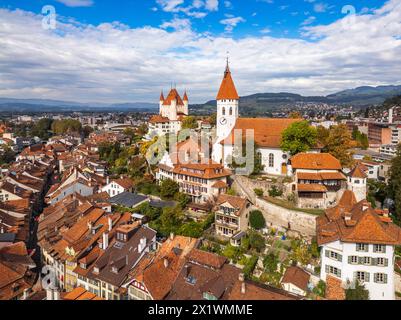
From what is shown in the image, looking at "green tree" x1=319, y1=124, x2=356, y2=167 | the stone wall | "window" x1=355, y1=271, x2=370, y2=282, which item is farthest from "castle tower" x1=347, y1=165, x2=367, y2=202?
→ "window" x1=355, y1=271, x2=370, y2=282

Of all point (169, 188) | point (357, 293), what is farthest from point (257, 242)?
point (169, 188)

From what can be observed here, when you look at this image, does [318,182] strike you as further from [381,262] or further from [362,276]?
[362,276]

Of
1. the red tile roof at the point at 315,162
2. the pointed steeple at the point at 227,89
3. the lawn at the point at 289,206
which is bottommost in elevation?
the lawn at the point at 289,206

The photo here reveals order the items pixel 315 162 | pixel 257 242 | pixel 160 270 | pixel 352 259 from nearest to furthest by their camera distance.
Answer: pixel 352 259 → pixel 160 270 → pixel 257 242 → pixel 315 162

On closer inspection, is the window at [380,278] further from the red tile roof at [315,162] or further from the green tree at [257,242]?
the red tile roof at [315,162]

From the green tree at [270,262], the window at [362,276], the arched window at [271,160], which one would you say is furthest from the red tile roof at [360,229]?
the arched window at [271,160]

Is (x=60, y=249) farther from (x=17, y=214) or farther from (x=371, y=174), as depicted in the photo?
(x=371, y=174)

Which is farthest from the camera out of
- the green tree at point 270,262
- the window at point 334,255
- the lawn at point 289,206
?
the lawn at point 289,206
